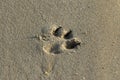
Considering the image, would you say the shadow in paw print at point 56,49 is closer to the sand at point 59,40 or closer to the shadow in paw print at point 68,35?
the sand at point 59,40

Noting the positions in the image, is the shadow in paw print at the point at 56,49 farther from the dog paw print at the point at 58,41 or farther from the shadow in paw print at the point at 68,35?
the shadow in paw print at the point at 68,35

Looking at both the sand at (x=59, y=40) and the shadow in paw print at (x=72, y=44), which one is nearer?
the sand at (x=59, y=40)

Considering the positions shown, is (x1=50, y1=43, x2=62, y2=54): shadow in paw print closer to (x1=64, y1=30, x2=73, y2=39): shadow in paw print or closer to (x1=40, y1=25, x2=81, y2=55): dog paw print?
(x1=40, y1=25, x2=81, y2=55): dog paw print

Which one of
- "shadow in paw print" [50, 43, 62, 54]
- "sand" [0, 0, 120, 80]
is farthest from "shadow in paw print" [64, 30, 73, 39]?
"shadow in paw print" [50, 43, 62, 54]

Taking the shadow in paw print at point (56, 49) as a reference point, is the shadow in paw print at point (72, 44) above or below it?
above

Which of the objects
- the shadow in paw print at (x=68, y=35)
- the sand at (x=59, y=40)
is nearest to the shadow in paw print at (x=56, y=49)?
the sand at (x=59, y=40)
